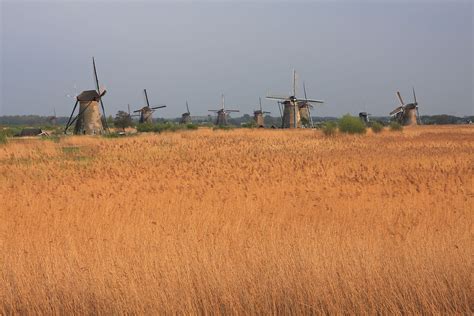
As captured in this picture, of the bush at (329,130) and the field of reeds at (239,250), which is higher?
the bush at (329,130)

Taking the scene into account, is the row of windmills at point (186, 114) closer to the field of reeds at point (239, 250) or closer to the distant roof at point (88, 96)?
the distant roof at point (88, 96)

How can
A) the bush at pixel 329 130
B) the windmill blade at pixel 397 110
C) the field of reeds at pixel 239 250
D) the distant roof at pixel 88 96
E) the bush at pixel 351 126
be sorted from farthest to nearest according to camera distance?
1. the windmill blade at pixel 397 110
2. the distant roof at pixel 88 96
3. the bush at pixel 351 126
4. the bush at pixel 329 130
5. the field of reeds at pixel 239 250

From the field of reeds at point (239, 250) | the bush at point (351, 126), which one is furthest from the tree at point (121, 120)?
the field of reeds at point (239, 250)

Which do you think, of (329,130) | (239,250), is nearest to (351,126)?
(329,130)

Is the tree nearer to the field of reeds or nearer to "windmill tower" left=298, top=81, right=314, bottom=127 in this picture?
"windmill tower" left=298, top=81, right=314, bottom=127

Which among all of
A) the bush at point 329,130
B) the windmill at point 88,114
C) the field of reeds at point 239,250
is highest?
the windmill at point 88,114

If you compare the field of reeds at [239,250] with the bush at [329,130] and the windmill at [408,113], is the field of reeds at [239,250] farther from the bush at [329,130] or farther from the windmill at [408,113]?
the windmill at [408,113]

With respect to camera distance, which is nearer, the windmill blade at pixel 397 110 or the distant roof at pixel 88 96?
the distant roof at pixel 88 96

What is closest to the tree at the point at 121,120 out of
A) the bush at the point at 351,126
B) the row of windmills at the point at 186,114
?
the row of windmills at the point at 186,114

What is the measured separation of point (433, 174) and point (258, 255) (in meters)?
9.71

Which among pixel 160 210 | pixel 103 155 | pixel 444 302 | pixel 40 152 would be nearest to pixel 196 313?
pixel 444 302

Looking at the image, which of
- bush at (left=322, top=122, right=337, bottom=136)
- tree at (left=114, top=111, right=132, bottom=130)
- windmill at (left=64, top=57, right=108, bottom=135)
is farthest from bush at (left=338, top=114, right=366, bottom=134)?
tree at (left=114, top=111, right=132, bottom=130)

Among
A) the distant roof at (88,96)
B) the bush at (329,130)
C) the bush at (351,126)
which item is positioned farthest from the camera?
the distant roof at (88,96)

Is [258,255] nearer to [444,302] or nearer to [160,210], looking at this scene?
[444,302]
